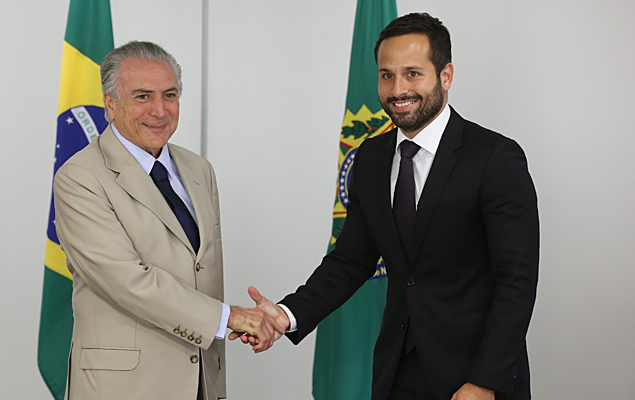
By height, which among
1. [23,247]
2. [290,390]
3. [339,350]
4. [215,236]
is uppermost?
[215,236]

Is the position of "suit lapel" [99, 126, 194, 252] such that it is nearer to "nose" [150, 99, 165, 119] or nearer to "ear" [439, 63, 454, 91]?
"nose" [150, 99, 165, 119]

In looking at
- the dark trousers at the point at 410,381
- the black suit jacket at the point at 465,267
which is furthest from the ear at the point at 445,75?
the dark trousers at the point at 410,381

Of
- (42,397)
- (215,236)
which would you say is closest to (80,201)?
(215,236)

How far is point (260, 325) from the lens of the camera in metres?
2.34

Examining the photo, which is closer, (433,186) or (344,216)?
(433,186)

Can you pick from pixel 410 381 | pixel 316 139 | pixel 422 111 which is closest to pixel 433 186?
pixel 422 111

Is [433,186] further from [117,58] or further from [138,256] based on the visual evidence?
[117,58]

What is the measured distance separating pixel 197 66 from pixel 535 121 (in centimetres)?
207

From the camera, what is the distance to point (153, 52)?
2.19 metres

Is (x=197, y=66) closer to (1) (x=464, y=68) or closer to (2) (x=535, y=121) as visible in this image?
(1) (x=464, y=68)

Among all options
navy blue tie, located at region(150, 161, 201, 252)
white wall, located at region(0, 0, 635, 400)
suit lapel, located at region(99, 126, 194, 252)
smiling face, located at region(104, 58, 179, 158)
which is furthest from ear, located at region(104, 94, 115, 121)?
white wall, located at region(0, 0, 635, 400)

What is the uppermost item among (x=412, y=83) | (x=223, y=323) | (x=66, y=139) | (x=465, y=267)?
(x=412, y=83)

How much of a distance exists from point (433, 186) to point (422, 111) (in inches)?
10.4

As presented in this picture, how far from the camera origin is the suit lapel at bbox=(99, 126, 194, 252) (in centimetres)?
205
